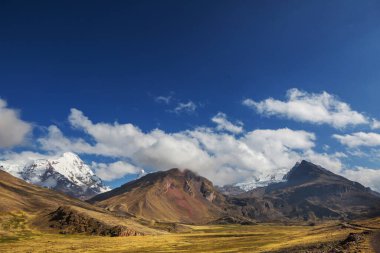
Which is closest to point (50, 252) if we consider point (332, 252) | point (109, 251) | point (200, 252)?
point (109, 251)

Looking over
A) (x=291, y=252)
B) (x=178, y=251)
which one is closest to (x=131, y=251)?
(x=178, y=251)

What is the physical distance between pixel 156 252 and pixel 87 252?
23952mm

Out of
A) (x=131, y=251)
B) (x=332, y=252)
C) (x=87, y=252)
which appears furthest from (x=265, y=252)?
(x=87, y=252)

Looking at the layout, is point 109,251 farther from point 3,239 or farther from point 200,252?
point 3,239

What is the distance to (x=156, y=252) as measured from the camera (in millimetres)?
142375

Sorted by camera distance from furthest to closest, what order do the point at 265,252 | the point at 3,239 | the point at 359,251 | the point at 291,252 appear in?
the point at 3,239 → the point at 265,252 → the point at 291,252 → the point at 359,251

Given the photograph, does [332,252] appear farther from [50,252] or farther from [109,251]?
[50,252]

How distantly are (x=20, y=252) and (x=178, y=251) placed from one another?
52.9m

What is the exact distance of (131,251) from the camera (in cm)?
14900

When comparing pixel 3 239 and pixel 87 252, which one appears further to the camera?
Answer: pixel 3 239

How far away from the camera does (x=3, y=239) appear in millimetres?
191500

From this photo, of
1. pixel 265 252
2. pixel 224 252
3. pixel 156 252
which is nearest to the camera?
pixel 265 252

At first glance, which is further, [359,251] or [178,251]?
[178,251]

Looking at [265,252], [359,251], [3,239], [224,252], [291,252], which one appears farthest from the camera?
[3,239]
